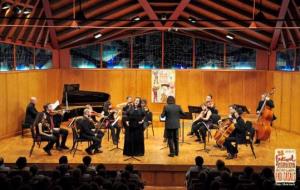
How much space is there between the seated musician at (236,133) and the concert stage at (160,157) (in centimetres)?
26

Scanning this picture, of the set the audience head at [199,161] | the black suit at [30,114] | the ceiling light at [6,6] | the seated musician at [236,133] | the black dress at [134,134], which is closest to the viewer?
the audience head at [199,161]

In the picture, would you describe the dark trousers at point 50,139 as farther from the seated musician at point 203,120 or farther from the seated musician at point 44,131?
the seated musician at point 203,120

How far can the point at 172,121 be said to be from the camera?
11.2 meters

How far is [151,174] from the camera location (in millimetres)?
10797

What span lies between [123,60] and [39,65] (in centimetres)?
347

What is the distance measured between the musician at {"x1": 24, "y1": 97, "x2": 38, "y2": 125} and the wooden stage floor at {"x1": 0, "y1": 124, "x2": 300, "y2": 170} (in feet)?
1.98

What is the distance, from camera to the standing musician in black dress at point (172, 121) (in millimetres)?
11288

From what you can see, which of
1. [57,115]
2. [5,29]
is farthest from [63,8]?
[57,115]

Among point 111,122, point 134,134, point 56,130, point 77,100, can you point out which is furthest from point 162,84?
point 56,130

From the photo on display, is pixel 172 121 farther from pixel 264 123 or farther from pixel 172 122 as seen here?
pixel 264 123

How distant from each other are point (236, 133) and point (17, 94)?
737 centimetres

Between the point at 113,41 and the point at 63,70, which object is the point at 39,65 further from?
the point at 113,41

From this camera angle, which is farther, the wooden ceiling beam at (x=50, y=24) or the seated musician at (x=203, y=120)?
the wooden ceiling beam at (x=50, y=24)

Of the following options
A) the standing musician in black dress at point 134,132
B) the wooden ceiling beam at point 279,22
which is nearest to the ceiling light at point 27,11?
the standing musician in black dress at point 134,132
